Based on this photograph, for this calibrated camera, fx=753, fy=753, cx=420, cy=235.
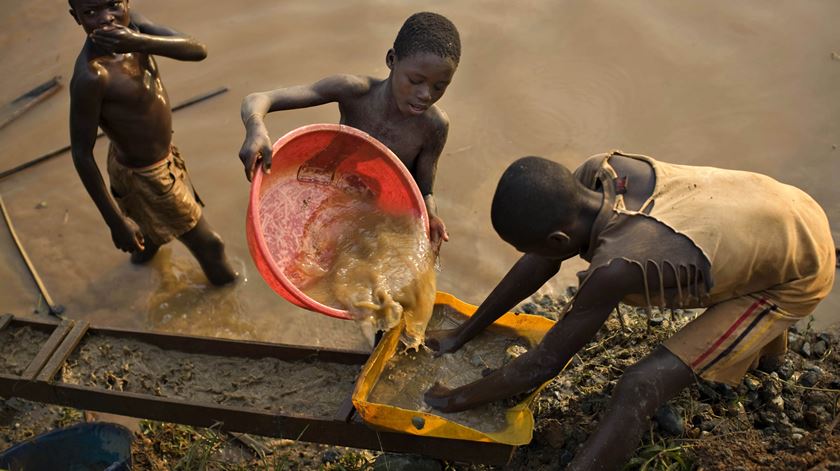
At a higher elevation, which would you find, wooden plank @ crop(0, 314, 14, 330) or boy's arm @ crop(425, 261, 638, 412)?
boy's arm @ crop(425, 261, 638, 412)

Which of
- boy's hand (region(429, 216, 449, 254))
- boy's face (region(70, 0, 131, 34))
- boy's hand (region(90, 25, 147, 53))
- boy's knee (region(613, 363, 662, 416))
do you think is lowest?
boy's knee (region(613, 363, 662, 416))

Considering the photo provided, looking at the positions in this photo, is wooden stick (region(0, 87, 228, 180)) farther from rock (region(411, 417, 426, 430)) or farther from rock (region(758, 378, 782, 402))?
rock (region(758, 378, 782, 402))

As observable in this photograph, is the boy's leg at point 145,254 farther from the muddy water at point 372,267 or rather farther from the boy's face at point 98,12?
the muddy water at point 372,267

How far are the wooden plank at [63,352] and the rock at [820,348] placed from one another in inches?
128

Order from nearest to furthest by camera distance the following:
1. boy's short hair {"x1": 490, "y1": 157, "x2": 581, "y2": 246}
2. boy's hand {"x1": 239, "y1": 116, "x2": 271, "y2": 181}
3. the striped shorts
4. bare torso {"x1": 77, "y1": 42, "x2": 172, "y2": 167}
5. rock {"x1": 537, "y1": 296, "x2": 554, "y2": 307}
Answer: boy's short hair {"x1": 490, "y1": 157, "x2": 581, "y2": 246}
boy's hand {"x1": 239, "y1": 116, "x2": 271, "y2": 181}
the striped shorts
bare torso {"x1": 77, "y1": 42, "x2": 172, "y2": 167}
rock {"x1": 537, "y1": 296, "x2": 554, "y2": 307}

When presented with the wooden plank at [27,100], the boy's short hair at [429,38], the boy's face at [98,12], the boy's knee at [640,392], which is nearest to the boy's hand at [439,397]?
the boy's knee at [640,392]

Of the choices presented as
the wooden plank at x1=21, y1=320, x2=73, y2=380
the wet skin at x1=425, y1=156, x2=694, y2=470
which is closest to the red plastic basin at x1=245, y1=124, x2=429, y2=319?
the wet skin at x1=425, y1=156, x2=694, y2=470

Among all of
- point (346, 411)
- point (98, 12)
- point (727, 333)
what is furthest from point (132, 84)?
point (727, 333)

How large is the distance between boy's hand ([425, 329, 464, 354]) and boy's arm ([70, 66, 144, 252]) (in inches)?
61.8

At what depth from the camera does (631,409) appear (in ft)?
8.59

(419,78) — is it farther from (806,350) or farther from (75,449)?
(806,350)

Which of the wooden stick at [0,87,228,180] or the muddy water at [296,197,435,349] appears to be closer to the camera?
the muddy water at [296,197,435,349]

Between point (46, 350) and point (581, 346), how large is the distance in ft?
7.15

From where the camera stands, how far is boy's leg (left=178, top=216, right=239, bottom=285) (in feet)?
13.0
